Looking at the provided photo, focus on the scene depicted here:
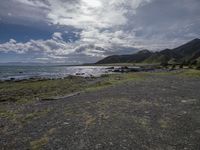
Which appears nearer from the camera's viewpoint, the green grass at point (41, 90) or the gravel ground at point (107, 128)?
the gravel ground at point (107, 128)

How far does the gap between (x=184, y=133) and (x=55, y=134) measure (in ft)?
24.8

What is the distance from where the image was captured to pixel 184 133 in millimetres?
10961

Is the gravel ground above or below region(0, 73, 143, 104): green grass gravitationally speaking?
above

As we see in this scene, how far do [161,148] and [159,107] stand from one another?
8.06 meters

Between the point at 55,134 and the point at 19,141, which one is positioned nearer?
the point at 19,141

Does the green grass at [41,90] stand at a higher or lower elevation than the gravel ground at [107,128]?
lower

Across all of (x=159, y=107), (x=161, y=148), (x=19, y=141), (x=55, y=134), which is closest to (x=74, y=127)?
(x=55, y=134)

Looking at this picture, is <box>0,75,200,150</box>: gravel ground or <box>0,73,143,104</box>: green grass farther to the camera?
<box>0,73,143,104</box>: green grass

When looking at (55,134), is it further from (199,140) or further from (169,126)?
(199,140)

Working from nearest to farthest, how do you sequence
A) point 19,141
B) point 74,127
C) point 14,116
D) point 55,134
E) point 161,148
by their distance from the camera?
point 161,148
point 19,141
point 55,134
point 74,127
point 14,116

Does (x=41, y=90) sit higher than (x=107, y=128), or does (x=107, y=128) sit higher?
(x=107, y=128)

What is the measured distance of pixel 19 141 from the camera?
35.3ft

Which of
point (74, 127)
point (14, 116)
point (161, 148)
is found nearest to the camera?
point (161, 148)

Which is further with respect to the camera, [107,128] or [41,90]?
[41,90]
